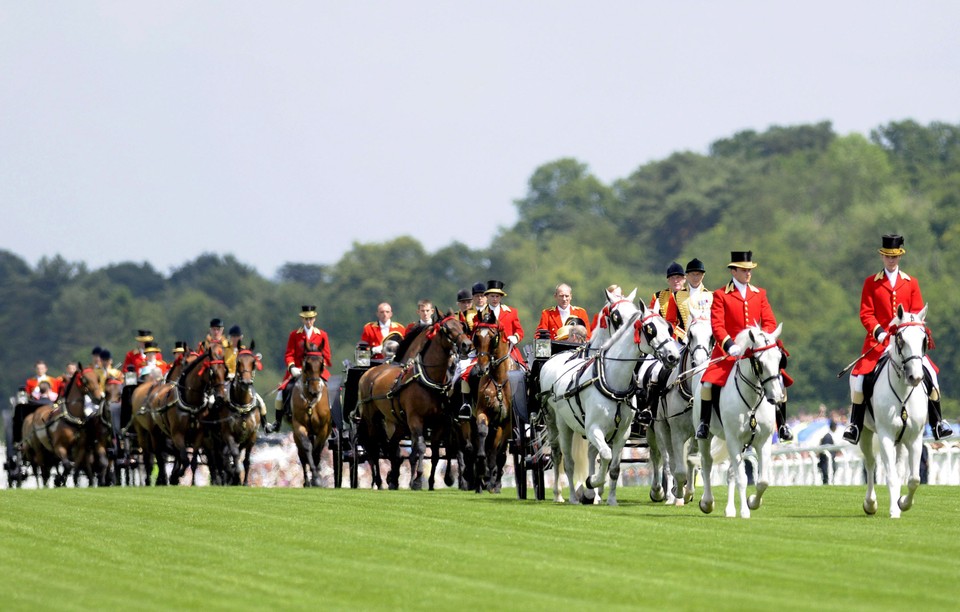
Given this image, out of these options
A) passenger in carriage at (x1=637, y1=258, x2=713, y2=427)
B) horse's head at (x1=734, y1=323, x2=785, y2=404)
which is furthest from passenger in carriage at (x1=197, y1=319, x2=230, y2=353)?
horse's head at (x1=734, y1=323, x2=785, y2=404)

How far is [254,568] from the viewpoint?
13.6 m

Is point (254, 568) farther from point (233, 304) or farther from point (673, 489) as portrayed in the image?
point (233, 304)

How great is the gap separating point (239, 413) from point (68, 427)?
641 centimetres

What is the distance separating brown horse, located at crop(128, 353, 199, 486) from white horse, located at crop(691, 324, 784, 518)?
560 inches

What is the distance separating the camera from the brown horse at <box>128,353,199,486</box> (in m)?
30.3

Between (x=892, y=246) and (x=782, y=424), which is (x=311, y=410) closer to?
(x=782, y=424)

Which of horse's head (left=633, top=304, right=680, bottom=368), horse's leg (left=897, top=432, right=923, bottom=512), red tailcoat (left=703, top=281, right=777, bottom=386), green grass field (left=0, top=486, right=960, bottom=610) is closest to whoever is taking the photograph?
green grass field (left=0, top=486, right=960, bottom=610)

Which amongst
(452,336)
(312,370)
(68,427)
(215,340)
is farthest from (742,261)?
(68,427)

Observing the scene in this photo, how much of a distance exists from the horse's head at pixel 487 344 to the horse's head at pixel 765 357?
4655mm

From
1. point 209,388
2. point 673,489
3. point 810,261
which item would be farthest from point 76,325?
point 673,489

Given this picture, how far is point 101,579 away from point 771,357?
6333 millimetres

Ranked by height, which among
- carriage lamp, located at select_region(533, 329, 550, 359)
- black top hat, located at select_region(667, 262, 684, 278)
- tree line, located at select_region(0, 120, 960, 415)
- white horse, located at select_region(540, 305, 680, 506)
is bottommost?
white horse, located at select_region(540, 305, 680, 506)

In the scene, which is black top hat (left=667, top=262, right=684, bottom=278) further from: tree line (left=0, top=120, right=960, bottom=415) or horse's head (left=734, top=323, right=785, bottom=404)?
tree line (left=0, top=120, right=960, bottom=415)

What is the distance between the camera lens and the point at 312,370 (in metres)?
27.1
